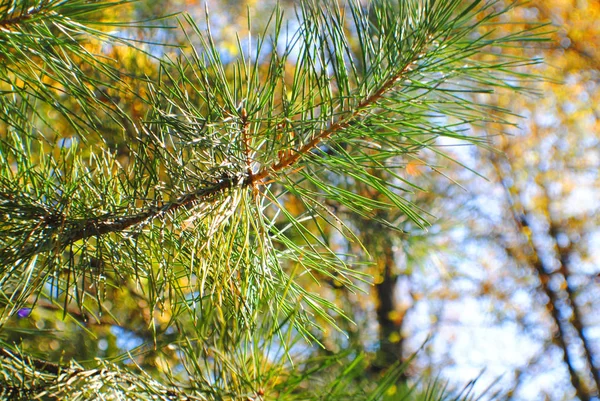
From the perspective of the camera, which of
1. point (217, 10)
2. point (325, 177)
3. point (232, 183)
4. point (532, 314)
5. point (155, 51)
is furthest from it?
point (532, 314)

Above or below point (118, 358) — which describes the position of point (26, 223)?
above

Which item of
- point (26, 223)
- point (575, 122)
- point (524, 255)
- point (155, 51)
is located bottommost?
point (26, 223)

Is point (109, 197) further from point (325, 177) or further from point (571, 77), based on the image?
point (571, 77)

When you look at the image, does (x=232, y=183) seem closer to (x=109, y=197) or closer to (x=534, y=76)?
(x=109, y=197)

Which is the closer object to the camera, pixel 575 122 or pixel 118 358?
pixel 118 358

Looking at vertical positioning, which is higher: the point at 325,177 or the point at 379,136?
the point at 325,177

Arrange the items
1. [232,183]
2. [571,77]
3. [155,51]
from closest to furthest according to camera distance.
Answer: [232,183] < [155,51] < [571,77]

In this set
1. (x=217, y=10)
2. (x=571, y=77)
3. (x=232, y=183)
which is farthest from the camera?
(x=571, y=77)

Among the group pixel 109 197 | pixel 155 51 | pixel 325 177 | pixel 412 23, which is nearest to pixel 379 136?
pixel 412 23

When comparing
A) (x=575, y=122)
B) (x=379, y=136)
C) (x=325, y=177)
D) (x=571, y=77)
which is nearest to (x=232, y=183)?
(x=379, y=136)
